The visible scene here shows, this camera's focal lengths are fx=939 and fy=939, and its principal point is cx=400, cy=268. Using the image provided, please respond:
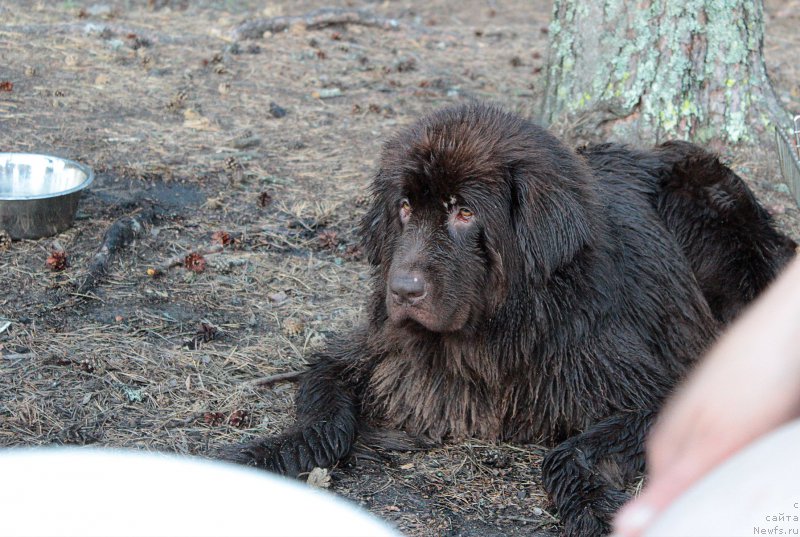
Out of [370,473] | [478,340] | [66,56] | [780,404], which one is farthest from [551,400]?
[66,56]

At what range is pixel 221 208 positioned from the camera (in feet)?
22.2

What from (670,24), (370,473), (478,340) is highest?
(670,24)

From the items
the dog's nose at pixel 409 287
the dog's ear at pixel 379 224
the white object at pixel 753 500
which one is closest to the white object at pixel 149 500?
the white object at pixel 753 500

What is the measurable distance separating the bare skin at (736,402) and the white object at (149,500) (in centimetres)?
45

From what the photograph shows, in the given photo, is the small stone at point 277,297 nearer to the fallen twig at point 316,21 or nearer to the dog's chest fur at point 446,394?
the dog's chest fur at point 446,394

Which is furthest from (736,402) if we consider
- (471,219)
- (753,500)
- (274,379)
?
(274,379)

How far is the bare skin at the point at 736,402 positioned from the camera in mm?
1265

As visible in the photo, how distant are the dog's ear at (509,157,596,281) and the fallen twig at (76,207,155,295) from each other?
8.99ft

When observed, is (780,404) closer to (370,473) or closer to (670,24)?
(370,473)

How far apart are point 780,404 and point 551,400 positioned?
9.95ft

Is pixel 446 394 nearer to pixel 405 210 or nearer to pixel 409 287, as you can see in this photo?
pixel 409 287

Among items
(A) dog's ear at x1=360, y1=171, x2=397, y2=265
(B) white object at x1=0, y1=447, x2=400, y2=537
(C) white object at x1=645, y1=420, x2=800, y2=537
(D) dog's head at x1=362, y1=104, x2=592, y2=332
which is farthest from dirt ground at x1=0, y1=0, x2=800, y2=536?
(C) white object at x1=645, y1=420, x2=800, y2=537

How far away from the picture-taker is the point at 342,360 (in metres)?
4.70

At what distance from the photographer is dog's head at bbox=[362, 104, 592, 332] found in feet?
12.9
